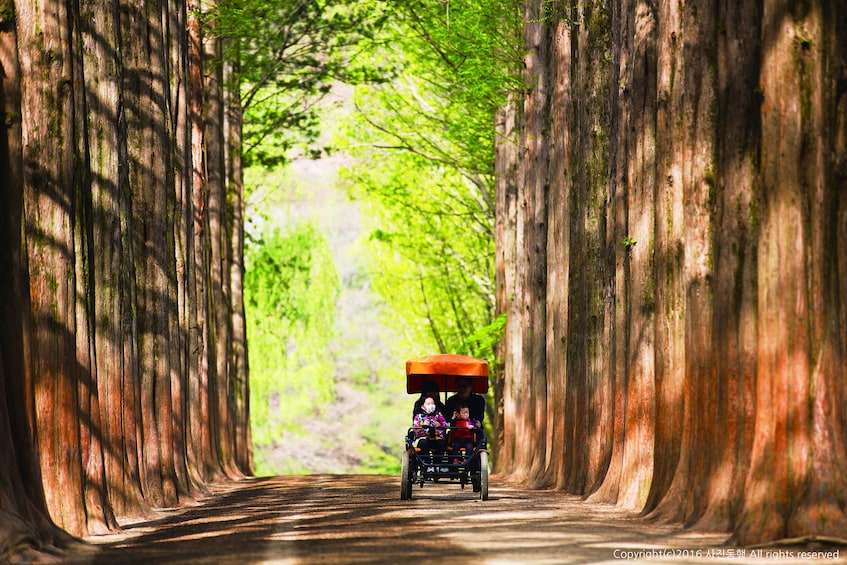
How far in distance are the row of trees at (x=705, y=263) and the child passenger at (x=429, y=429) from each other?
8.21ft

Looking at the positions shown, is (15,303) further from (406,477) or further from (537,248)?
(537,248)

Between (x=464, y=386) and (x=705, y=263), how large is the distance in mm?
7781

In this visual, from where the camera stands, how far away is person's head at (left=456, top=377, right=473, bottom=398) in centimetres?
2322

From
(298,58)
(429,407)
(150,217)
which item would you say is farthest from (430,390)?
(298,58)

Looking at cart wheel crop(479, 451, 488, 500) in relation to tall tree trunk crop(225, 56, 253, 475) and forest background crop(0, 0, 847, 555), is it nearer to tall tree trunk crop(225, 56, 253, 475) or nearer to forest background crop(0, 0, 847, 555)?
forest background crop(0, 0, 847, 555)

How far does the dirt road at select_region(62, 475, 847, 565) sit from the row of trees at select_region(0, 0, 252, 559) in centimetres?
86

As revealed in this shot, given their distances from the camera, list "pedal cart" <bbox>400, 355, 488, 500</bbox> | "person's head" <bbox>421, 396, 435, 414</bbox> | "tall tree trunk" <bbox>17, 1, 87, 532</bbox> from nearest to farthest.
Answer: "tall tree trunk" <bbox>17, 1, 87, 532</bbox> < "pedal cart" <bbox>400, 355, 488, 500</bbox> < "person's head" <bbox>421, 396, 435, 414</bbox>

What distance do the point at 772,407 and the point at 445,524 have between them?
440 centimetres

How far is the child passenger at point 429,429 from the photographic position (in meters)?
22.4

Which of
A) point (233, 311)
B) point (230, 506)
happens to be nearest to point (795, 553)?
point (230, 506)

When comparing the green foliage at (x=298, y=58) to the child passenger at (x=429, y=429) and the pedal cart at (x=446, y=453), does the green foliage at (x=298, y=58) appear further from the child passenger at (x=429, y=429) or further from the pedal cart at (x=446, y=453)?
the child passenger at (x=429, y=429)

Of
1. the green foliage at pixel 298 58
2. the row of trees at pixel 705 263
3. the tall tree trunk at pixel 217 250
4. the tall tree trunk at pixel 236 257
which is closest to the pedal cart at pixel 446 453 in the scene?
the row of trees at pixel 705 263

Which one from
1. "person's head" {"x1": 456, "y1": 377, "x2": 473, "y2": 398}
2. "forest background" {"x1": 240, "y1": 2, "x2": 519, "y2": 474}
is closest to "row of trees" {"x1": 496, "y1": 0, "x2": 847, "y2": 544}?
"person's head" {"x1": 456, "y1": 377, "x2": 473, "y2": 398}

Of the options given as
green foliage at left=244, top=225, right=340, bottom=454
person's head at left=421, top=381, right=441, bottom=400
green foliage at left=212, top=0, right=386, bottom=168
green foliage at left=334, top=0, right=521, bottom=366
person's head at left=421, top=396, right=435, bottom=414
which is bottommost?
person's head at left=421, top=396, right=435, bottom=414
